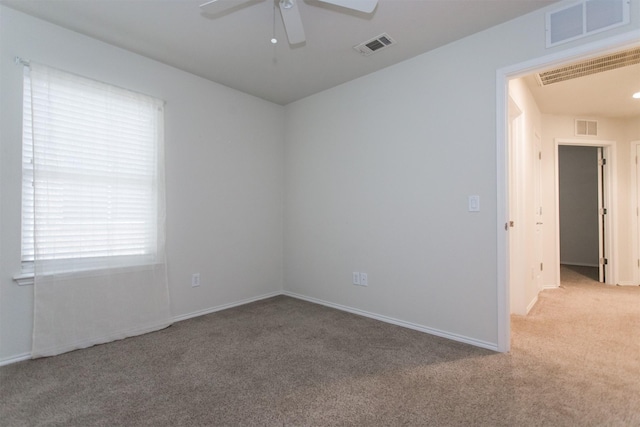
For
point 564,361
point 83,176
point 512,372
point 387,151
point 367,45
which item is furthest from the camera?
point 387,151

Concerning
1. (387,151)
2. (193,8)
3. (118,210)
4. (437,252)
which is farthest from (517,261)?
(118,210)

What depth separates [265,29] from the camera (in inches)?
95.2

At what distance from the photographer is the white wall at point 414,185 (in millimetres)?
2402

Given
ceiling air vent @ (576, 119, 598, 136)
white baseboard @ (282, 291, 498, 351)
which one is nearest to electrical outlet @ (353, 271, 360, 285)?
white baseboard @ (282, 291, 498, 351)

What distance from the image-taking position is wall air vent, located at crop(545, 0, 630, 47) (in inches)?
75.4

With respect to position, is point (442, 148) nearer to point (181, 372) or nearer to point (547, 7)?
point (547, 7)

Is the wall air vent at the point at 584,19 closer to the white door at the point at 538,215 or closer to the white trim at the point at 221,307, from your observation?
the white door at the point at 538,215

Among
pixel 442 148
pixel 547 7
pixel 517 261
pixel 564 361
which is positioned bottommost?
pixel 564 361

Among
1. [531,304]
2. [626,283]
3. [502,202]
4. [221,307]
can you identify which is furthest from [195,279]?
[626,283]

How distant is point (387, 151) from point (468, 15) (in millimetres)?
1228

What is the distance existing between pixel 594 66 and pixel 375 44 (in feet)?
6.82

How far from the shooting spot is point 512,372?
2.00 metres

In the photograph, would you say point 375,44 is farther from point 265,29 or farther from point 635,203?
point 635,203

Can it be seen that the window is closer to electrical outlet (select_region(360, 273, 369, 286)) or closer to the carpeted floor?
the carpeted floor
